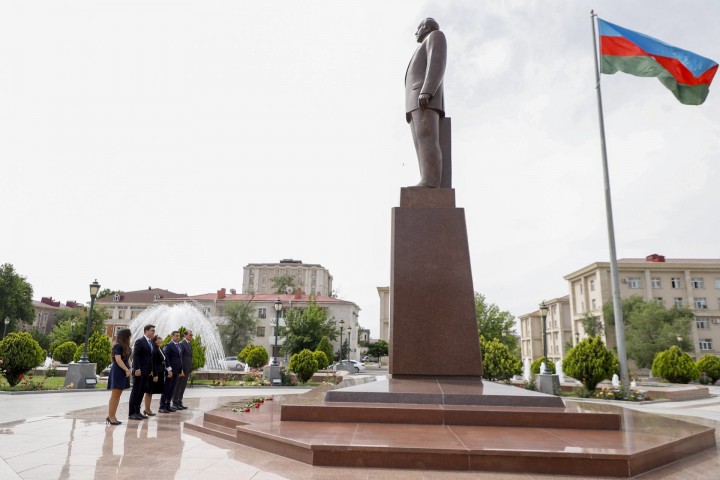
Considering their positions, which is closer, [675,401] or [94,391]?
[94,391]

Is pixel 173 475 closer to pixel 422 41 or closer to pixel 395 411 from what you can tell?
pixel 395 411

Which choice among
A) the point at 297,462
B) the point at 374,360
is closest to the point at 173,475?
the point at 297,462

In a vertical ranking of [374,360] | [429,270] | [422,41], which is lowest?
[374,360]

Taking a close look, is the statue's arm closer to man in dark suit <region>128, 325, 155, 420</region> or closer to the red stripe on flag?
man in dark suit <region>128, 325, 155, 420</region>

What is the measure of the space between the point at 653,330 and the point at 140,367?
46.8 meters

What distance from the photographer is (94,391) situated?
14359 mm

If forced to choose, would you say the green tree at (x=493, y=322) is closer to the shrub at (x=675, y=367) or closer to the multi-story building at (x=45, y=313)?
the shrub at (x=675, y=367)

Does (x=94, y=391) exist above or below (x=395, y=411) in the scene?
below

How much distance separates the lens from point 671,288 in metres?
50.3

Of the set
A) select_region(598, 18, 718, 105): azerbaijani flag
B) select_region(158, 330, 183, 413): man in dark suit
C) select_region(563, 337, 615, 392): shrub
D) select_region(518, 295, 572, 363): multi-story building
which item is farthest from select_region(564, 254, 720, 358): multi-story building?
select_region(158, 330, 183, 413): man in dark suit

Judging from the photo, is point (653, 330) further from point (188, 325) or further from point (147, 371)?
point (147, 371)

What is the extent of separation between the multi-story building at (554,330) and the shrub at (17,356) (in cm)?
5418

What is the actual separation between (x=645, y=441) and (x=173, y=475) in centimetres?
473

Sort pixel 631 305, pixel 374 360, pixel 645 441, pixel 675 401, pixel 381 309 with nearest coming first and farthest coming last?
pixel 645 441, pixel 675 401, pixel 631 305, pixel 381 309, pixel 374 360
